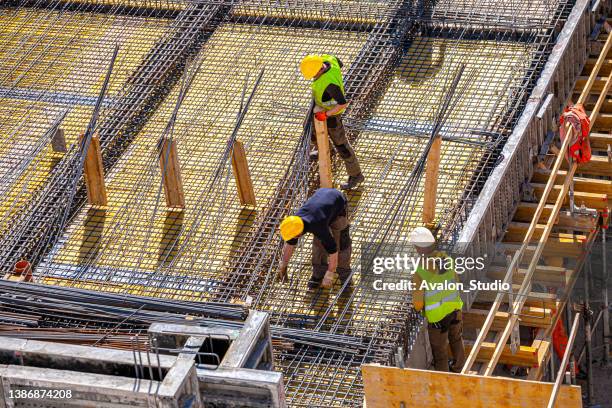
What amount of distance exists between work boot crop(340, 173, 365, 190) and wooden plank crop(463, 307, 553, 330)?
7.58 ft

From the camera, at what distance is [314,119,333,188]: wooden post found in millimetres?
17484

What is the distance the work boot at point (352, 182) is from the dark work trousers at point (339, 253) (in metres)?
1.50

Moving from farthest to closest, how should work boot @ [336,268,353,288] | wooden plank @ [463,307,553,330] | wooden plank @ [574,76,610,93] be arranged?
wooden plank @ [574,76,610,93]
work boot @ [336,268,353,288]
wooden plank @ [463,307,553,330]

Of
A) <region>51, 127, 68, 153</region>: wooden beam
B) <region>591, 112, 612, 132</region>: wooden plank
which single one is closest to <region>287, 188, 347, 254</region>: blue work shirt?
<region>51, 127, 68, 153</region>: wooden beam

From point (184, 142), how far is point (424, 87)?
10.5 feet

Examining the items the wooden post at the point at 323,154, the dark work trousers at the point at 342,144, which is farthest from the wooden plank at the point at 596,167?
the wooden post at the point at 323,154

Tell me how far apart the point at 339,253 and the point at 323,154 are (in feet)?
4.18

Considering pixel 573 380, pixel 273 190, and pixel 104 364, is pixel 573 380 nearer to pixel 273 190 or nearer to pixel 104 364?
pixel 273 190

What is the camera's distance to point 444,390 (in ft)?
47.6

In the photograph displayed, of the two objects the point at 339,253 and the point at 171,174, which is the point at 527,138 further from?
the point at 171,174

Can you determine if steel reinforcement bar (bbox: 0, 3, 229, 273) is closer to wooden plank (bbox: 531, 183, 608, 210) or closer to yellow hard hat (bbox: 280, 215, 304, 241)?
yellow hard hat (bbox: 280, 215, 304, 241)

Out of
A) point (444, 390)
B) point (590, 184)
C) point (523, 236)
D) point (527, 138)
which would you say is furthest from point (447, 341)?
point (527, 138)

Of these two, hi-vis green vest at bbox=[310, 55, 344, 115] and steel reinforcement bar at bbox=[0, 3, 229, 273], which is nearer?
hi-vis green vest at bbox=[310, 55, 344, 115]

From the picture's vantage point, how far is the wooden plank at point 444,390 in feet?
46.6
